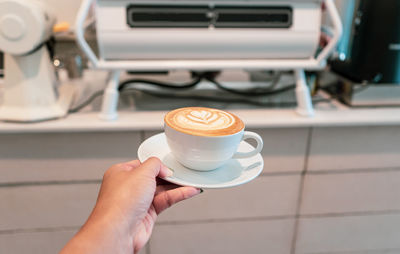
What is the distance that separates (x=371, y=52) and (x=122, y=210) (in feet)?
2.71

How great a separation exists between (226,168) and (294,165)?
1.61 feet

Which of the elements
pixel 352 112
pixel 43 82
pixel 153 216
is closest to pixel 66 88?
pixel 43 82

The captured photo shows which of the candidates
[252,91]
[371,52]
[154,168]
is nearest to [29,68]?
[154,168]

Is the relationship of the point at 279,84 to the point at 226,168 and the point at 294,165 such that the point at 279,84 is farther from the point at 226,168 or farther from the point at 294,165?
the point at 226,168

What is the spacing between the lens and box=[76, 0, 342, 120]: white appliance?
0.78m

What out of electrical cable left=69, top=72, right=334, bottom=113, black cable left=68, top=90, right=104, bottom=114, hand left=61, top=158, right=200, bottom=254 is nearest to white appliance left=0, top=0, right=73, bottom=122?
black cable left=68, top=90, right=104, bottom=114

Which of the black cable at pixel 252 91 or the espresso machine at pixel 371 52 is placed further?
the black cable at pixel 252 91

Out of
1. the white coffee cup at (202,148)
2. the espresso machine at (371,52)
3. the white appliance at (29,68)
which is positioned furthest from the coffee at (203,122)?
the espresso machine at (371,52)

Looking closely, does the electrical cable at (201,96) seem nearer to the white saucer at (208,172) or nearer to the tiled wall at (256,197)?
the tiled wall at (256,197)

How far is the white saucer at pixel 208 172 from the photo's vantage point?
0.45m

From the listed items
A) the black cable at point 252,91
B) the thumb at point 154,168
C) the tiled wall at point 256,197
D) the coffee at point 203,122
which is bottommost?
the tiled wall at point 256,197

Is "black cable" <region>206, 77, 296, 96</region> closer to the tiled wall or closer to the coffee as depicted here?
the tiled wall

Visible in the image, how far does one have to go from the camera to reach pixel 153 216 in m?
0.60

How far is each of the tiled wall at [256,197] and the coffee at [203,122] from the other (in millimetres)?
372
